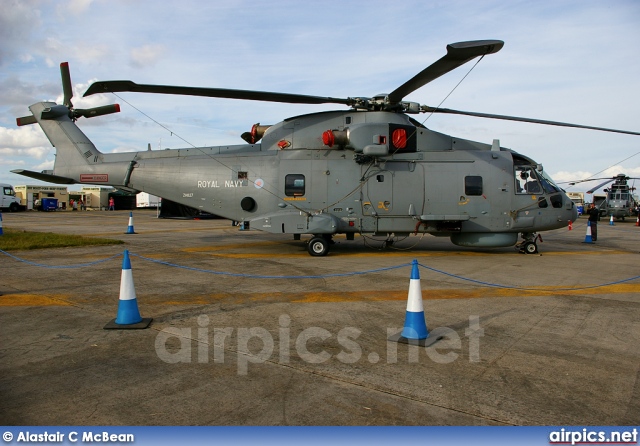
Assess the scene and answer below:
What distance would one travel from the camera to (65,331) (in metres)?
5.26

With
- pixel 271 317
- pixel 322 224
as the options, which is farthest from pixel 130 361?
pixel 322 224

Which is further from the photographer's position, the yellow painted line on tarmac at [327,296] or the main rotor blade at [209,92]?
the main rotor blade at [209,92]

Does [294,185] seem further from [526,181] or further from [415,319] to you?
[415,319]

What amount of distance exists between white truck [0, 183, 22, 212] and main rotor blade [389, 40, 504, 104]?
48.0 meters

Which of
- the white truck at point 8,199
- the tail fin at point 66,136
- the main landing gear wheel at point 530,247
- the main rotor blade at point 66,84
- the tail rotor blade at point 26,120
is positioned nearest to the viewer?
the main rotor blade at point 66,84

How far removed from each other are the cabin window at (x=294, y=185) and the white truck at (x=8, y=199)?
43.8m

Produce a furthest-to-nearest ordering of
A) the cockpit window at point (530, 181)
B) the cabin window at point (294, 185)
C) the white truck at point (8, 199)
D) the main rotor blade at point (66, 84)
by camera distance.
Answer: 1. the white truck at point (8, 199)
2. the main rotor blade at point (66, 84)
3. the cockpit window at point (530, 181)
4. the cabin window at point (294, 185)

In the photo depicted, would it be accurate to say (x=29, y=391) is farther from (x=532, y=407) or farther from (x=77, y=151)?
(x=77, y=151)

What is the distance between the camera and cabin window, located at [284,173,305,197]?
490 inches

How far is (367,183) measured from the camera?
12297 mm

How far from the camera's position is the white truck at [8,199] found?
43625 millimetres

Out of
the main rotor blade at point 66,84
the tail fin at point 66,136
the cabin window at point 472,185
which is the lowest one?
the cabin window at point 472,185

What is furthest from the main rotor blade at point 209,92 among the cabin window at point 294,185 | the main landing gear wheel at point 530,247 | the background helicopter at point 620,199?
the background helicopter at point 620,199

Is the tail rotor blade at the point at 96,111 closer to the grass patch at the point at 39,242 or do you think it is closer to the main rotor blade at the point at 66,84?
the main rotor blade at the point at 66,84
